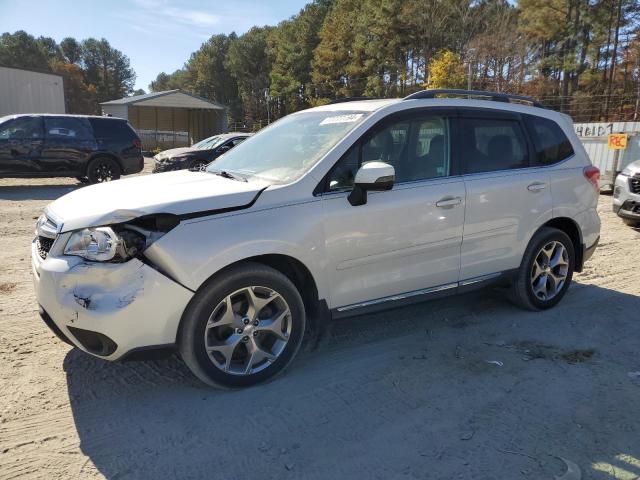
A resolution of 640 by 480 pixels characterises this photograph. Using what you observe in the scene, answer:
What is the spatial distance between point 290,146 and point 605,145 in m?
13.3

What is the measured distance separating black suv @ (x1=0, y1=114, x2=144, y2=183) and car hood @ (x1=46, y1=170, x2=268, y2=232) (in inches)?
425

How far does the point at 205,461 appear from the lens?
8.46 feet

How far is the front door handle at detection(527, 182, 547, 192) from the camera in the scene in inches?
171

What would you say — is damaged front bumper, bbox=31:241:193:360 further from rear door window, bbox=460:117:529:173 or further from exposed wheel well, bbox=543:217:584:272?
exposed wheel well, bbox=543:217:584:272

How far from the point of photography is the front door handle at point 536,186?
4.35 meters

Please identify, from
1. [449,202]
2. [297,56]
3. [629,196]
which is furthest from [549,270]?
[297,56]

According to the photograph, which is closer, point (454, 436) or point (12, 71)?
point (454, 436)

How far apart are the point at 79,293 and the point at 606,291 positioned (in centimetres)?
487

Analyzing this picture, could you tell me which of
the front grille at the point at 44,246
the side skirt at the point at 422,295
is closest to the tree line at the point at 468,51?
the side skirt at the point at 422,295

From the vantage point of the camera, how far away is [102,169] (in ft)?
45.0

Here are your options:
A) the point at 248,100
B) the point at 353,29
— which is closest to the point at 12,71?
the point at 353,29

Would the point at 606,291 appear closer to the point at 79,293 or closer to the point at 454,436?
the point at 454,436

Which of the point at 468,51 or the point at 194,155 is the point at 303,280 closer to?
the point at 194,155

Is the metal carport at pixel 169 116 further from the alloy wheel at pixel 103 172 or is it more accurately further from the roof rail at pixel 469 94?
the roof rail at pixel 469 94
